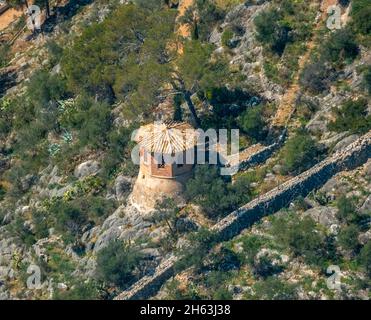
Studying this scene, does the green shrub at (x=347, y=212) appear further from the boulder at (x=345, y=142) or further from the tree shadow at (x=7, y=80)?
the tree shadow at (x=7, y=80)

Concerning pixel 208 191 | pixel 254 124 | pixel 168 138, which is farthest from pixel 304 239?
pixel 168 138

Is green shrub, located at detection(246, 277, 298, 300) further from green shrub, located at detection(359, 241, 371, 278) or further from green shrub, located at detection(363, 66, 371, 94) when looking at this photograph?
green shrub, located at detection(363, 66, 371, 94)

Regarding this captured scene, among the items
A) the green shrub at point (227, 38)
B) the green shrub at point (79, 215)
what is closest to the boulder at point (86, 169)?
the green shrub at point (79, 215)

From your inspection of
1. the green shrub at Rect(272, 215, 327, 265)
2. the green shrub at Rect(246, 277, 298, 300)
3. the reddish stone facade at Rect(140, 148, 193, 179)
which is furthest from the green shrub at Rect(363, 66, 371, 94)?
the green shrub at Rect(246, 277, 298, 300)

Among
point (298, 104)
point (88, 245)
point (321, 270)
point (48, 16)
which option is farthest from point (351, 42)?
point (48, 16)

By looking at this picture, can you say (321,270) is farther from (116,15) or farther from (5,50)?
(5,50)

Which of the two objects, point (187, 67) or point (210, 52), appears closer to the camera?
point (187, 67)

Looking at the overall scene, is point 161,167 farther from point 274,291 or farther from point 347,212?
point 347,212
